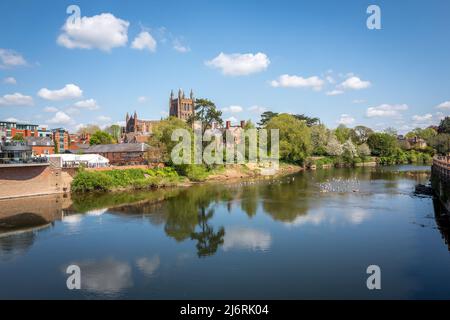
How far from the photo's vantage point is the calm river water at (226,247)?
61.1 feet

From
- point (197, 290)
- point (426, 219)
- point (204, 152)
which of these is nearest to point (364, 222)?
point (426, 219)

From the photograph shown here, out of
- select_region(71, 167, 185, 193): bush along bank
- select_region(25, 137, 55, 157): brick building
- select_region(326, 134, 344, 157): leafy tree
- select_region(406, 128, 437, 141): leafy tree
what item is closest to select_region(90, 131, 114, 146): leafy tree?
select_region(25, 137, 55, 157): brick building

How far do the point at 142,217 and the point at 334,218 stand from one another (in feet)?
58.4

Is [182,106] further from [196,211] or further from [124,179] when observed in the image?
[196,211]

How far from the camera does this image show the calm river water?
1862 cm

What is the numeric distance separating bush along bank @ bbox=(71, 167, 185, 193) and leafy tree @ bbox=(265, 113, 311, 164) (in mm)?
34314

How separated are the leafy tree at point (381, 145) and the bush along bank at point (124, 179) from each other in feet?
240

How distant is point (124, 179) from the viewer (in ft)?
180

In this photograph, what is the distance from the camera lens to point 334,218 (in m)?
33.4

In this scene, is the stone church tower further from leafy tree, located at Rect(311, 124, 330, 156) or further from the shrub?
the shrub

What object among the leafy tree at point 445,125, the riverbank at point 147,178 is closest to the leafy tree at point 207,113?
the riverbank at point 147,178

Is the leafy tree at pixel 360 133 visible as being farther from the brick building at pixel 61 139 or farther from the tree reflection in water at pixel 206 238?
the tree reflection in water at pixel 206 238
